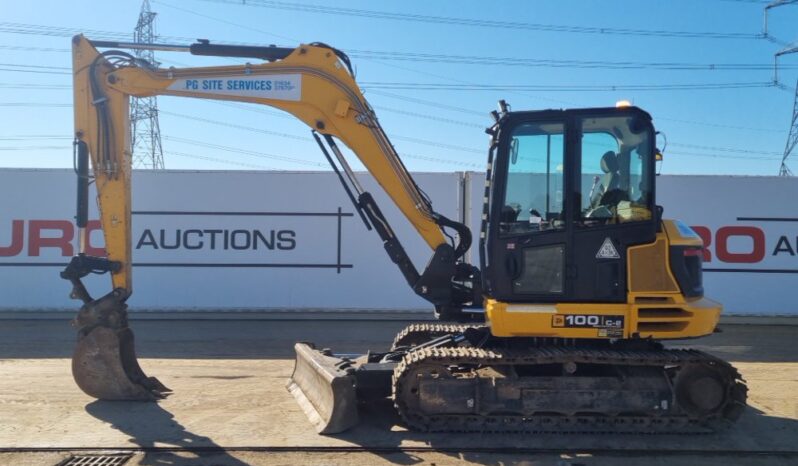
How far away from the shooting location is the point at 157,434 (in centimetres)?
568

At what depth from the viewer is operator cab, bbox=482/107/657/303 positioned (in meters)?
5.79

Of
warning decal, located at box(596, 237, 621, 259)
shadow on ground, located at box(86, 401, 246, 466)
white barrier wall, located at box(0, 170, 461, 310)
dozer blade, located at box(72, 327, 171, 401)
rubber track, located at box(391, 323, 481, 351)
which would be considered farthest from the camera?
white barrier wall, located at box(0, 170, 461, 310)

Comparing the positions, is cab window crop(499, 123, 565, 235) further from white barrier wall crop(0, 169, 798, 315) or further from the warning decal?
white barrier wall crop(0, 169, 798, 315)

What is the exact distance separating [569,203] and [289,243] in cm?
881

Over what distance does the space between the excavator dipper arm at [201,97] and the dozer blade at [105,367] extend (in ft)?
0.03

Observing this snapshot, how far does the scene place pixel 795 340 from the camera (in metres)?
11.7

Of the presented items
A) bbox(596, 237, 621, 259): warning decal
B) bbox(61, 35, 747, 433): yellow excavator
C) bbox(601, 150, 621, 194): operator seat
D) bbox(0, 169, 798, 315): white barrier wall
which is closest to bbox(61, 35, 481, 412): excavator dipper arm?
bbox(61, 35, 747, 433): yellow excavator

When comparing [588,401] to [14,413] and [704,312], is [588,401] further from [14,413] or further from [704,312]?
[14,413]

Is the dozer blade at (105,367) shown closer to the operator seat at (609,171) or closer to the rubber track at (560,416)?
the rubber track at (560,416)

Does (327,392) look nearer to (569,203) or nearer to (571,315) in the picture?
(571,315)

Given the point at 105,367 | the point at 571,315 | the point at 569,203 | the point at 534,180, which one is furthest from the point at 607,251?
the point at 105,367

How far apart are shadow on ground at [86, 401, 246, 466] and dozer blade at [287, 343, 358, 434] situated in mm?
949

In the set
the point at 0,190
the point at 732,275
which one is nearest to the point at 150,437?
the point at 0,190

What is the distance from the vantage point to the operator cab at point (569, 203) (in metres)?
5.79
